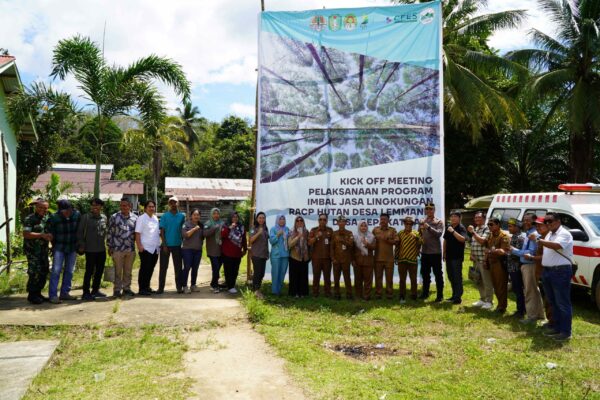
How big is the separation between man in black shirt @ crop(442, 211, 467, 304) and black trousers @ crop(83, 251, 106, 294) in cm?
578

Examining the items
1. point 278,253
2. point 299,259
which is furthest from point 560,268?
point 278,253

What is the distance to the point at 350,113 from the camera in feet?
31.6

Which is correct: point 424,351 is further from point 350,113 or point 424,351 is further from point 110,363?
point 350,113

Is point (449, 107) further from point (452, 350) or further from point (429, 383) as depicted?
point (429, 383)

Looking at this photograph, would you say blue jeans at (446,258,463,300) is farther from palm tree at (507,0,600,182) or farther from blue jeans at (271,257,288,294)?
palm tree at (507,0,600,182)

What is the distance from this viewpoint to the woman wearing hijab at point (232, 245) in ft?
29.9

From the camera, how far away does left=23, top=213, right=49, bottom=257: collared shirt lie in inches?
303

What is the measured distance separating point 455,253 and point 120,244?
5.64 meters

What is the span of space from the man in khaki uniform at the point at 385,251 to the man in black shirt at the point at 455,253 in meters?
0.89

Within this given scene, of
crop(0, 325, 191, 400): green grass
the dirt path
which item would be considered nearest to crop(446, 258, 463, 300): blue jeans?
the dirt path

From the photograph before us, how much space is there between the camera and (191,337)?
Answer: 20.9 feet

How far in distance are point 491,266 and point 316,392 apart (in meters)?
4.58

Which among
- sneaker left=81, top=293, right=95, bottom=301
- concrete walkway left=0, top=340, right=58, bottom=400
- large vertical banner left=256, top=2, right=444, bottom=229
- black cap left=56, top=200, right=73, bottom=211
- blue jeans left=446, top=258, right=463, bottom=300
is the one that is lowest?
concrete walkway left=0, top=340, right=58, bottom=400

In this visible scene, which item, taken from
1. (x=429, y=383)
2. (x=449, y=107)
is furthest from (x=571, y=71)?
(x=429, y=383)
